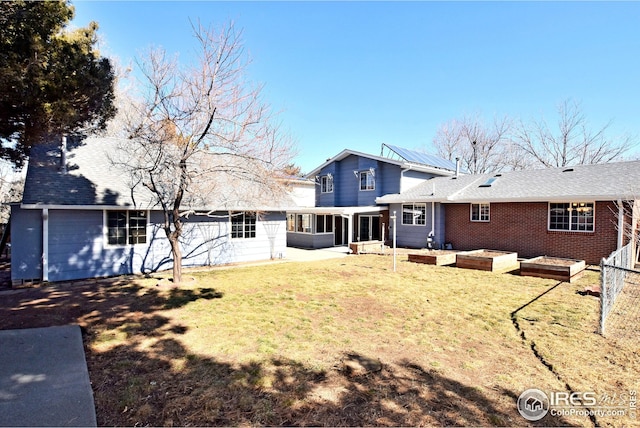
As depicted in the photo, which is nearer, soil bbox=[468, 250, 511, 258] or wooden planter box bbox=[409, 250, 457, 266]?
wooden planter box bbox=[409, 250, 457, 266]

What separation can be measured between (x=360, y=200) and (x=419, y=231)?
502 centimetres

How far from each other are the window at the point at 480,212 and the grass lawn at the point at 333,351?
719 cm

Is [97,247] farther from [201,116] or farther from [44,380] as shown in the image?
[44,380]

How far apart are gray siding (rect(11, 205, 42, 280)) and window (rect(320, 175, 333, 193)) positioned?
16738 millimetres

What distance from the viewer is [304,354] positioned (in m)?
5.05

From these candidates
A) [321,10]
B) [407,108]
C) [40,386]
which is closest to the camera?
[40,386]

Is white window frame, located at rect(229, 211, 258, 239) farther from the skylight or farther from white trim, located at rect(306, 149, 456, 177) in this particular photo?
the skylight

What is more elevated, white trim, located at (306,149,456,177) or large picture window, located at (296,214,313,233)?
white trim, located at (306,149,456,177)

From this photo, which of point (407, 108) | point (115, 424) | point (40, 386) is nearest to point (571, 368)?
point (115, 424)

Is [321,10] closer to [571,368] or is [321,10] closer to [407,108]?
[571,368]

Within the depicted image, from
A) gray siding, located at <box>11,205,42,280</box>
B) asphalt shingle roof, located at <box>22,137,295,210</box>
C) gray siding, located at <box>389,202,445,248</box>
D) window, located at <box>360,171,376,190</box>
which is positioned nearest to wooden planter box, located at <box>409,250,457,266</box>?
gray siding, located at <box>389,202,445,248</box>

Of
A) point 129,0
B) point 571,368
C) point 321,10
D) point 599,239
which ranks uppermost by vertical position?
point 321,10

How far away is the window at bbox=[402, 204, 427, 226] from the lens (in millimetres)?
18344

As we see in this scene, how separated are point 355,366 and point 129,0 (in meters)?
10.7
